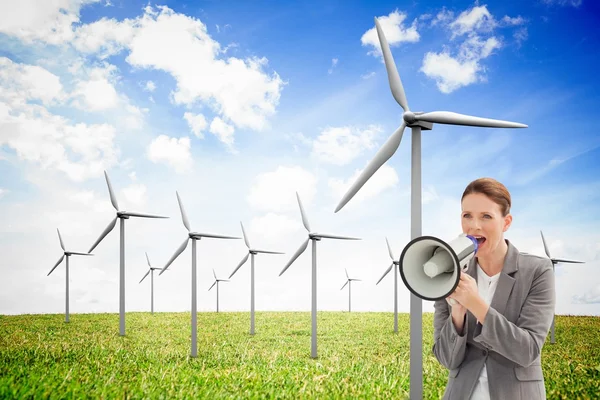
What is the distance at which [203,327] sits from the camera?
25.7m

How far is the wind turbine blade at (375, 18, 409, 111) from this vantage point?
8.76 m

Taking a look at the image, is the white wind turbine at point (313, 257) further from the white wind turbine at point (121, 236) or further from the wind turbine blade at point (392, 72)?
the wind turbine blade at point (392, 72)

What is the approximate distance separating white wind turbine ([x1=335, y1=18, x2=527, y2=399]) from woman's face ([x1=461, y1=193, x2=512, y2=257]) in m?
3.64

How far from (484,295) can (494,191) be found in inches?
27.7

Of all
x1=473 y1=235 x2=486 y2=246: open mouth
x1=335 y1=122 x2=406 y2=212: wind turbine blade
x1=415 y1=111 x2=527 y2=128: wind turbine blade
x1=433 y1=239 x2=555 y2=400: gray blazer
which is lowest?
x1=433 y1=239 x2=555 y2=400: gray blazer

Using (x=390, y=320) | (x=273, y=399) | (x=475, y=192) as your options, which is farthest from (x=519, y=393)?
(x=390, y=320)

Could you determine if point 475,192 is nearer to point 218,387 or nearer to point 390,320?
point 218,387

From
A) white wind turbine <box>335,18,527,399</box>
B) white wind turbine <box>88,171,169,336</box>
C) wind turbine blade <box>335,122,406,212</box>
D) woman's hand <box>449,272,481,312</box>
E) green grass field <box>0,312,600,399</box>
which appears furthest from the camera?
white wind turbine <box>88,171,169,336</box>

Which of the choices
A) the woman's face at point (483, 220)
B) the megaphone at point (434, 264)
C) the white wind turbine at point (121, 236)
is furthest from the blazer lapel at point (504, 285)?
the white wind turbine at point (121, 236)

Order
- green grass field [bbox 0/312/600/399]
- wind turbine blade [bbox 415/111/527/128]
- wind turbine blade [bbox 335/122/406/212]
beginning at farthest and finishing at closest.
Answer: green grass field [bbox 0/312/600/399]
wind turbine blade [bbox 335/122/406/212]
wind turbine blade [bbox 415/111/527/128]

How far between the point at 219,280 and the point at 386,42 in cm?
3055

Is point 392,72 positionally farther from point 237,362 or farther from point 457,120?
point 237,362

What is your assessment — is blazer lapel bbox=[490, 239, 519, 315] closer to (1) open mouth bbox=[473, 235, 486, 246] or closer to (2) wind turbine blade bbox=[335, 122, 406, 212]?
(1) open mouth bbox=[473, 235, 486, 246]

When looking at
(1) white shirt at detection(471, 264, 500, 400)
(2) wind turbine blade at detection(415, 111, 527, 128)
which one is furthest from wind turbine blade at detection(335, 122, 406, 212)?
(1) white shirt at detection(471, 264, 500, 400)
